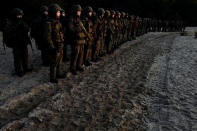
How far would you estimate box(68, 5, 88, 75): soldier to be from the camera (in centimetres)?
611

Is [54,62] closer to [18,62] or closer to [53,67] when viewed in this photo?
[53,67]

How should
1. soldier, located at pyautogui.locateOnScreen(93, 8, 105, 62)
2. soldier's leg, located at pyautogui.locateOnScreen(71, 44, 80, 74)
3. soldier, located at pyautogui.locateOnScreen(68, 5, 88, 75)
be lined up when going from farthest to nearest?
soldier, located at pyautogui.locateOnScreen(93, 8, 105, 62)
soldier's leg, located at pyautogui.locateOnScreen(71, 44, 80, 74)
soldier, located at pyautogui.locateOnScreen(68, 5, 88, 75)

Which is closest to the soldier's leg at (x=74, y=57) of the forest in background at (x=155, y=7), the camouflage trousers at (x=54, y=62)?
the camouflage trousers at (x=54, y=62)

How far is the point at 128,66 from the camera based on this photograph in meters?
7.72

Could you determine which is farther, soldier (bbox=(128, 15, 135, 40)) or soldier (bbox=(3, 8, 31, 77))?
soldier (bbox=(128, 15, 135, 40))

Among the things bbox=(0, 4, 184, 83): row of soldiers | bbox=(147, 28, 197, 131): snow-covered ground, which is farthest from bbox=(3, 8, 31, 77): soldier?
bbox=(147, 28, 197, 131): snow-covered ground

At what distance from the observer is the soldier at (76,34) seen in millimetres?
6105

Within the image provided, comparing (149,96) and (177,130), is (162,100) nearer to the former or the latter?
(149,96)

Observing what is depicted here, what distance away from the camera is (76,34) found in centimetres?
625

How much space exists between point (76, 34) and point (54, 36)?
998mm

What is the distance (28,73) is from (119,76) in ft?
9.71

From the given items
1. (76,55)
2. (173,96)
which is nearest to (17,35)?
(76,55)

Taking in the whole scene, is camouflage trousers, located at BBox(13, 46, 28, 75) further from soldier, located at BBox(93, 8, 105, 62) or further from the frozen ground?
soldier, located at BBox(93, 8, 105, 62)

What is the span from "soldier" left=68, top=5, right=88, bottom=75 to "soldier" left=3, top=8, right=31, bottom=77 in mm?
1396
